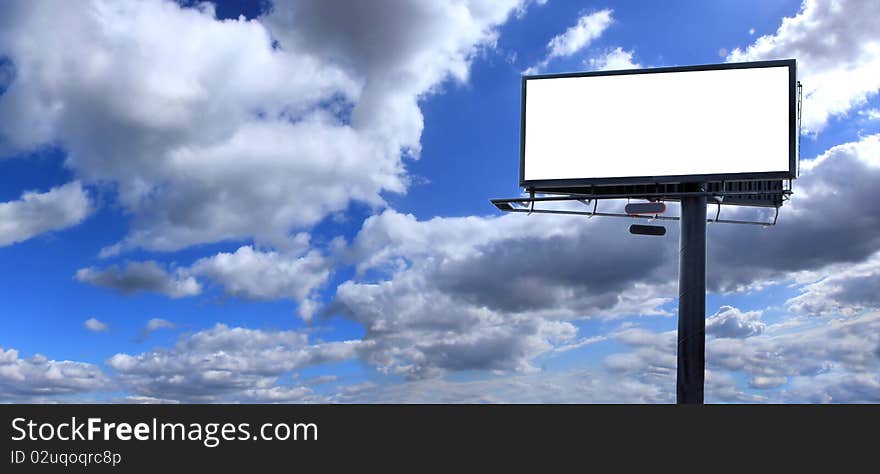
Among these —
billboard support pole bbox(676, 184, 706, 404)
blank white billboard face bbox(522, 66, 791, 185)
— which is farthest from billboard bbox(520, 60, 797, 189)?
billboard support pole bbox(676, 184, 706, 404)

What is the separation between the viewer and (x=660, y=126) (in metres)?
22.8

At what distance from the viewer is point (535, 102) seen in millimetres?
23875

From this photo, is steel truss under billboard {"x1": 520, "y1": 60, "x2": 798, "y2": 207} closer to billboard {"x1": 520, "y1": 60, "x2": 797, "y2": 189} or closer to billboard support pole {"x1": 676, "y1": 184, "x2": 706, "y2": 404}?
billboard {"x1": 520, "y1": 60, "x2": 797, "y2": 189}

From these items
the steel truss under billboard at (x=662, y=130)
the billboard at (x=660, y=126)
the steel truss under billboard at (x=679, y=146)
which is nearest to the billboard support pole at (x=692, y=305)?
the steel truss under billboard at (x=679, y=146)

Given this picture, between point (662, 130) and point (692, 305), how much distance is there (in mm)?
4791

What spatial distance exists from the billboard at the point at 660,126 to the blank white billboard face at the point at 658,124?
27 millimetres

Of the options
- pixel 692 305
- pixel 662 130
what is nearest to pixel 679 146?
pixel 662 130

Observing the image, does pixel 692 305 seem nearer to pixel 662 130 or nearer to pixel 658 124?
pixel 662 130

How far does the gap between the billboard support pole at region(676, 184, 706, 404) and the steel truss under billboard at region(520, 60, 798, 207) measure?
1.09 m
